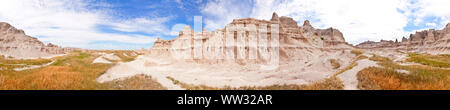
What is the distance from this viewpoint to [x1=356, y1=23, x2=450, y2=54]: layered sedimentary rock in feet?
185

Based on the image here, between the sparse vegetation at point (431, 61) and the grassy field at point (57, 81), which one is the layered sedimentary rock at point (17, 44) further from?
the sparse vegetation at point (431, 61)

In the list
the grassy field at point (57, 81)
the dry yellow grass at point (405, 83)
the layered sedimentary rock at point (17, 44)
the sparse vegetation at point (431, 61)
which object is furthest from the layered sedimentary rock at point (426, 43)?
the layered sedimentary rock at point (17, 44)

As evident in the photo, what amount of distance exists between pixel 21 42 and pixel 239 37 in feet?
214

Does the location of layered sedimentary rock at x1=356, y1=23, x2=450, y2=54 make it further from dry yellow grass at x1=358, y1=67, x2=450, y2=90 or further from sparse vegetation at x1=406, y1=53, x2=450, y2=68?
dry yellow grass at x1=358, y1=67, x2=450, y2=90

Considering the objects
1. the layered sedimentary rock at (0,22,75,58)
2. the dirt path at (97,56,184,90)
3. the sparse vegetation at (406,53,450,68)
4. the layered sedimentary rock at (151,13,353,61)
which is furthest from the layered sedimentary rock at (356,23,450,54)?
the layered sedimentary rock at (0,22,75,58)

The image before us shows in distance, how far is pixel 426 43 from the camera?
67188 mm

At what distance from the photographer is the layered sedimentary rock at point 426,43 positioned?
56419 millimetres
